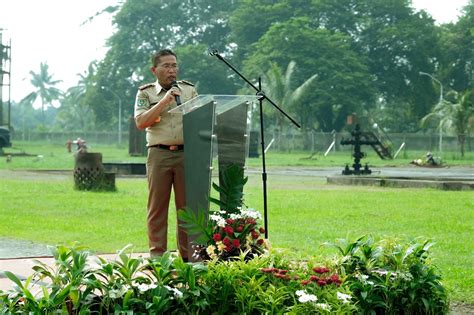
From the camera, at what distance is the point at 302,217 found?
14070 mm

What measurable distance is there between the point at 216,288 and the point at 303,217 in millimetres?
8573

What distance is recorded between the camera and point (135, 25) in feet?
300

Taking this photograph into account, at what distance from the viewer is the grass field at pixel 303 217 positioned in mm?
10227

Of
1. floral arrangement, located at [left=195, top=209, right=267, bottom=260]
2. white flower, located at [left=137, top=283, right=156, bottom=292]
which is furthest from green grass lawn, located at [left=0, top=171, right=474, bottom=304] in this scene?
white flower, located at [left=137, top=283, right=156, bottom=292]

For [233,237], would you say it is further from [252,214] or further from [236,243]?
[252,214]

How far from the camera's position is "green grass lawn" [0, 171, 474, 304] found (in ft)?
33.7

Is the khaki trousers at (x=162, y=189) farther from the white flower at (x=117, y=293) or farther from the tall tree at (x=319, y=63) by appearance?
the tall tree at (x=319, y=63)

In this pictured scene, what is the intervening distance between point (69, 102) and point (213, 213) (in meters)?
133

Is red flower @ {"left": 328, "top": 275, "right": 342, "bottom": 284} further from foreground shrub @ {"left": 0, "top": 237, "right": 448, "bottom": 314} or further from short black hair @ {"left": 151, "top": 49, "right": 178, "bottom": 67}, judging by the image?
short black hair @ {"left": 151, "top": 49, "right": 178, "bottom": 67}

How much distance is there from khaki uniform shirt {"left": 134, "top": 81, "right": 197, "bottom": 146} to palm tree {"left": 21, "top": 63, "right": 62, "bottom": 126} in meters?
144

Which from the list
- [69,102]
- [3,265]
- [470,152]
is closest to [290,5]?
[470,152]

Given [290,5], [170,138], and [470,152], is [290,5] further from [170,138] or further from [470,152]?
[170,138]

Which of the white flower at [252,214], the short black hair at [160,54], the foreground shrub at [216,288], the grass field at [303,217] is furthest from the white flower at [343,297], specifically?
the short black hair at [160,54]

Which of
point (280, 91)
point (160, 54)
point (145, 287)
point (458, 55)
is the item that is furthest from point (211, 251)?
point (458, 55)
